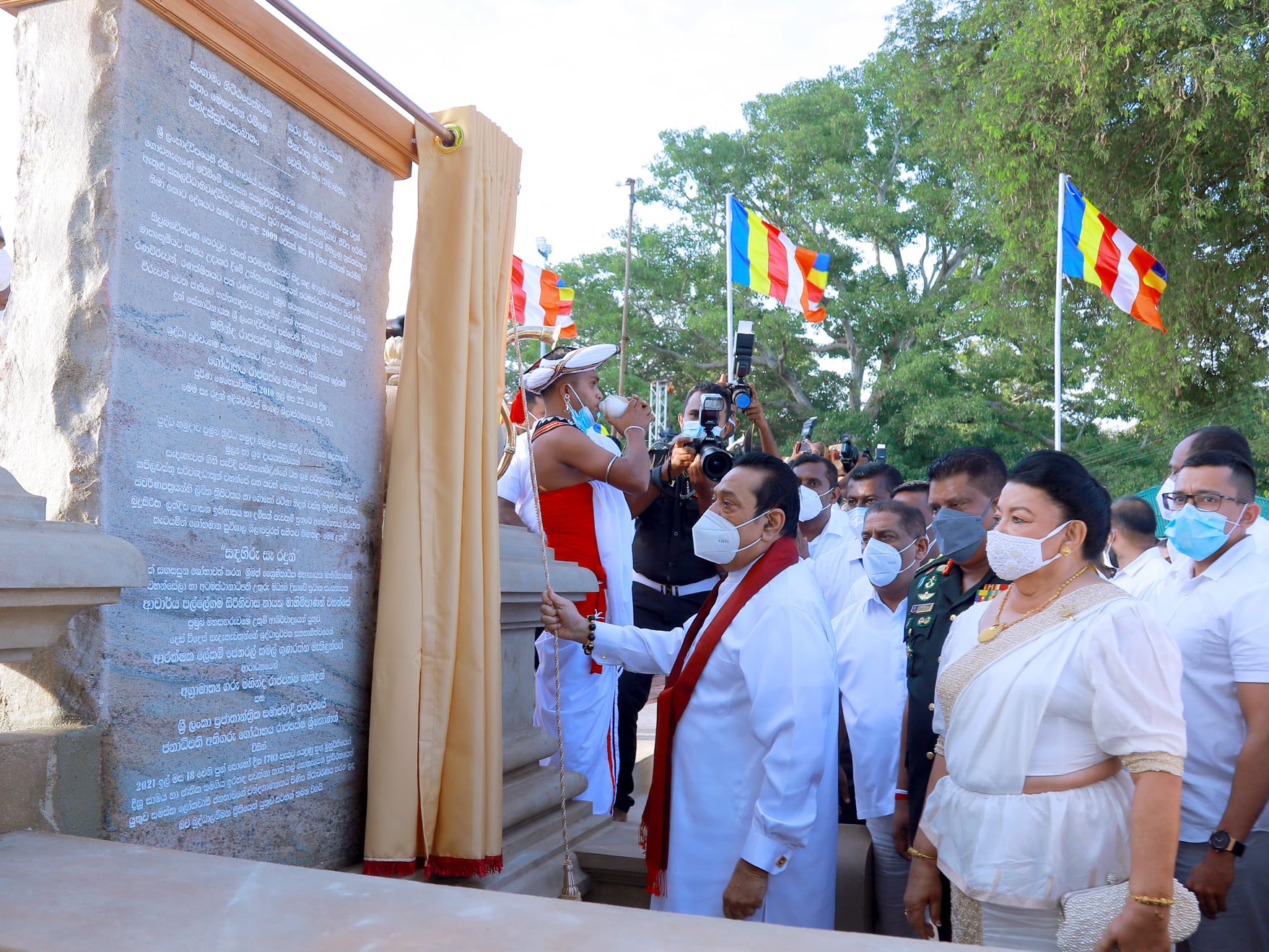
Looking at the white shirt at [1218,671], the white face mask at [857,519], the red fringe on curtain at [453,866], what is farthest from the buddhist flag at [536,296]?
the red fringe on curtain at [453,866]

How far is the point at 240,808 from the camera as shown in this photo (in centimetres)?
241

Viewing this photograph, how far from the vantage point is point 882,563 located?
13.1ft

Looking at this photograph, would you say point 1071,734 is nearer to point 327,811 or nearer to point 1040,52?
point 327,811

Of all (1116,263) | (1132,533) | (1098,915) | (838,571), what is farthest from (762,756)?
(1116,263)

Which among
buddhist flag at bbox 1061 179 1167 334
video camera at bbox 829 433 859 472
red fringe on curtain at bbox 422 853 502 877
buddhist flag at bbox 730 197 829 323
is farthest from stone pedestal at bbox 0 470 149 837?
buddhist flag at bbox 1061 179 1167 334

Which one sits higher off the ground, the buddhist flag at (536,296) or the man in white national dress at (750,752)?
the buddhist flag at (536,296)

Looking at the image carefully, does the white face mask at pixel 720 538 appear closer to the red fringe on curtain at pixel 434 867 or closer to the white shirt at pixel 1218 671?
the red fringe on curtain at pixel 434 867

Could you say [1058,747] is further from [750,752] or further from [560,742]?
[560,742]

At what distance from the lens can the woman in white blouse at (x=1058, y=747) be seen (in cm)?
213

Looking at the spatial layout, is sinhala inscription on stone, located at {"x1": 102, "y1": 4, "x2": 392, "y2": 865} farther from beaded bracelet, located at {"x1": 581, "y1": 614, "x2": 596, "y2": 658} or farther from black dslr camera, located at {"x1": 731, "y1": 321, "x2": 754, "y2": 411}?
black dslr camera, located at {"x1": 731, "y1": 321, "x2": 754, "y2": 411}

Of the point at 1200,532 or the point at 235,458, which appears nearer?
the point at 235,458

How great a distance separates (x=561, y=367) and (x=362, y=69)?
6.13 ft

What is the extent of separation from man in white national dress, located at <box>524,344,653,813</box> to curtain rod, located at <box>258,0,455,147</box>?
4.72 feet

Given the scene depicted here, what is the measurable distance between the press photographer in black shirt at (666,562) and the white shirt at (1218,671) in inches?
84.5
